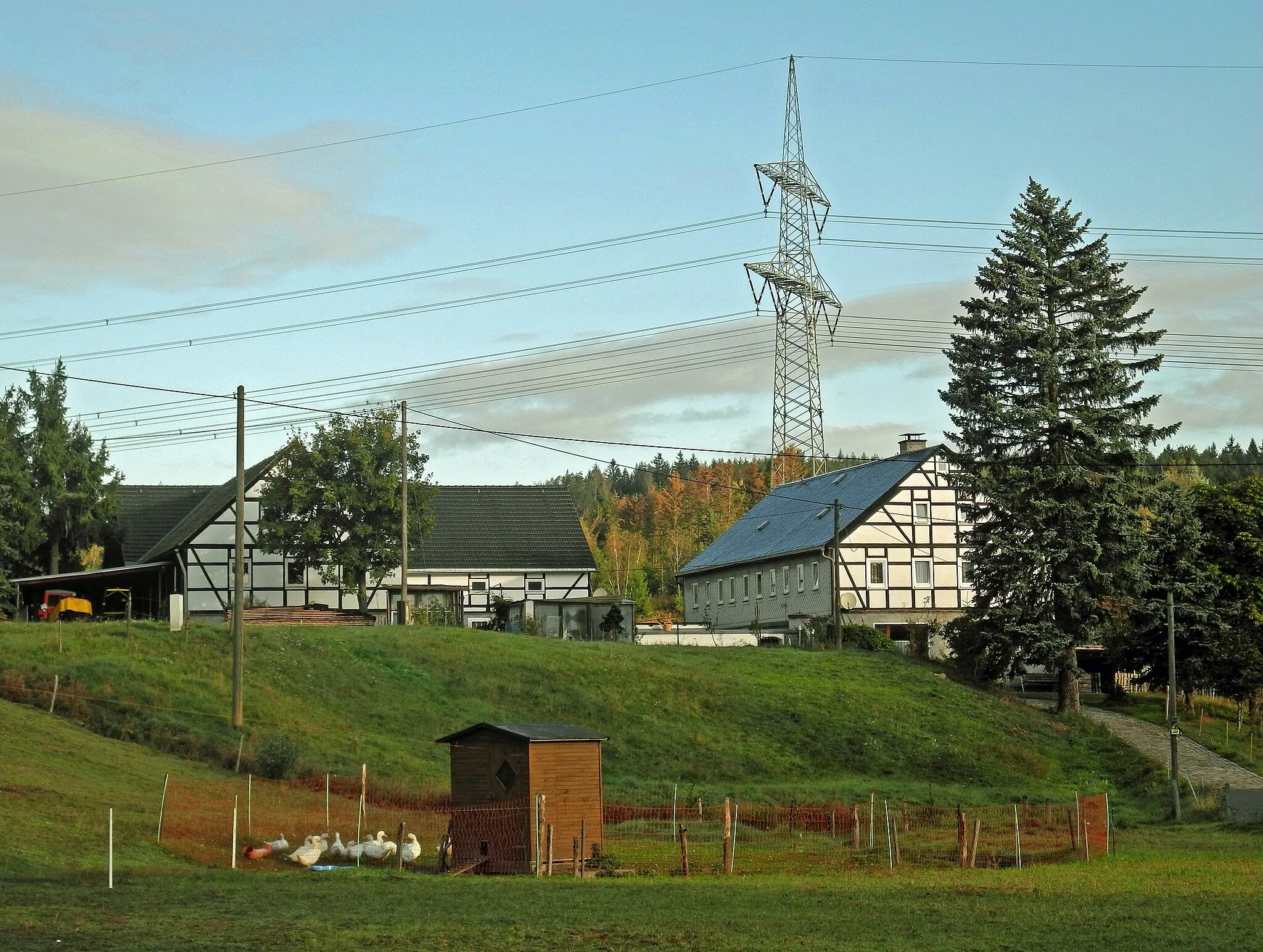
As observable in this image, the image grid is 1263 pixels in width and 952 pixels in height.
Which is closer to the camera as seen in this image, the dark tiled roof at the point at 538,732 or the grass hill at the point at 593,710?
the dark tiled roof at the point at 538,732

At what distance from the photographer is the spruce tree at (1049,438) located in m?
51.7

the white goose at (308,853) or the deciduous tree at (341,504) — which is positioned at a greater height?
the deciduous tree at (341,504)

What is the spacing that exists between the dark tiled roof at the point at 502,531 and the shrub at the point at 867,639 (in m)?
→ 15.5

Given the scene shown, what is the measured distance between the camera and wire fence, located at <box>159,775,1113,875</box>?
27359mm

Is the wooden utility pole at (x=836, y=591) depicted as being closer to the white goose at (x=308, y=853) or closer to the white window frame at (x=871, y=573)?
the white window frame at (x=871, y=573)

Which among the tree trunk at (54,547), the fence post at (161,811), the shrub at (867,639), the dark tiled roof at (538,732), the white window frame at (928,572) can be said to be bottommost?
the fence post at (161,811)

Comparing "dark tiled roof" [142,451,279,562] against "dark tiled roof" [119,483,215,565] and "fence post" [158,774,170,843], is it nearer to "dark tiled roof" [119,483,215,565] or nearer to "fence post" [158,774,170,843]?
"dark tiled roof" [119,483,215,565]

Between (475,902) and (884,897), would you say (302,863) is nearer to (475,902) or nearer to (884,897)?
(475,902)

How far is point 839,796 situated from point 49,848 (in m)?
23.0

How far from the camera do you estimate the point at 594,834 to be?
2808cm

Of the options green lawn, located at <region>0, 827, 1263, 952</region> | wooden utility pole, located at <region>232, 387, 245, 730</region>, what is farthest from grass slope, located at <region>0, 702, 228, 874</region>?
wooden utility pole, located at <region>232, 387, 245, 730</region>

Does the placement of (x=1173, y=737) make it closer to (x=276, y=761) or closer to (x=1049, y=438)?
(x=1049, y=438)

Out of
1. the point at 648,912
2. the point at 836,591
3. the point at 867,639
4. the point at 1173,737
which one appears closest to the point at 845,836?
the point at 1173,737

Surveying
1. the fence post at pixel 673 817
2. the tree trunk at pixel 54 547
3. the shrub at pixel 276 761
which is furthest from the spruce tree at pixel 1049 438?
the tree trunk at pixel 54 547
